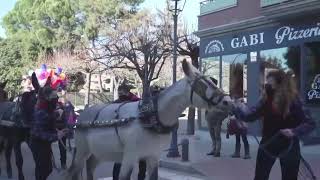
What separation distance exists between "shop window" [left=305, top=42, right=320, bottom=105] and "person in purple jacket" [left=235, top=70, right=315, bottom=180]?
10.3 metres

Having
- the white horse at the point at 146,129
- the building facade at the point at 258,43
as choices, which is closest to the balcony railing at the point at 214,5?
the building facade at the point at 258,43

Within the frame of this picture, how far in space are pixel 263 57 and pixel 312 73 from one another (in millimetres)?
2139

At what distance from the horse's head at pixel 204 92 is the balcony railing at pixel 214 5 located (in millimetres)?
13775

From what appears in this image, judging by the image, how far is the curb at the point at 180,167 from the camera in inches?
451

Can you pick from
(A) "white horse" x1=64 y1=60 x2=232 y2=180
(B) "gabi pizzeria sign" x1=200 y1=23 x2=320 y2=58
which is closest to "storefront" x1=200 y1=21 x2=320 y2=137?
(B) "gabi pizzeria sign" x1=200 y1=23 x2=320 y2=58

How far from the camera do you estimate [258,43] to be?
58.1 ft

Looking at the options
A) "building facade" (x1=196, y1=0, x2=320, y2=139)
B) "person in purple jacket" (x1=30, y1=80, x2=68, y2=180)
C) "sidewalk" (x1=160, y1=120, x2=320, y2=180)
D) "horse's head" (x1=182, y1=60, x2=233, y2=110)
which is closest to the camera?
"horse's head" (x1=182, y1=60, x2=233, y2=110)

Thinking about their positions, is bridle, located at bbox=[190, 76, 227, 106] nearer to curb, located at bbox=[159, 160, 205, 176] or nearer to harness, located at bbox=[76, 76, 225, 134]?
harness, located at bbox=[76, 76, 225, 134]

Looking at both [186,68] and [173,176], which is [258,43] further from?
[186,68]

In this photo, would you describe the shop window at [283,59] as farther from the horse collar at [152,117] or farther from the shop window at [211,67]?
the horse collar at [152,117]

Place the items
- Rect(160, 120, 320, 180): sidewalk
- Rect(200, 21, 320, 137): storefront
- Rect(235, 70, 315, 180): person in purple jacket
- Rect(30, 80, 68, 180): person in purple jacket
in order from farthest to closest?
Rect(200, 21, 320, 137): storefront, Rect(160, 120, 320, 180): sidewalk, Rect(30, 80, 68, 180): person in purple jacket, Rect(235, 70, 315, 180): person in purple jacket

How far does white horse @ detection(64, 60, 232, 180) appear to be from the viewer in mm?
5496

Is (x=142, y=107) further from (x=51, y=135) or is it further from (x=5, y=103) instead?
(x=5, y=103)

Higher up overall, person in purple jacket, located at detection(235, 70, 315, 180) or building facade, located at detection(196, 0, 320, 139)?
building facade, located at detection(196, 0, 320, 139)
